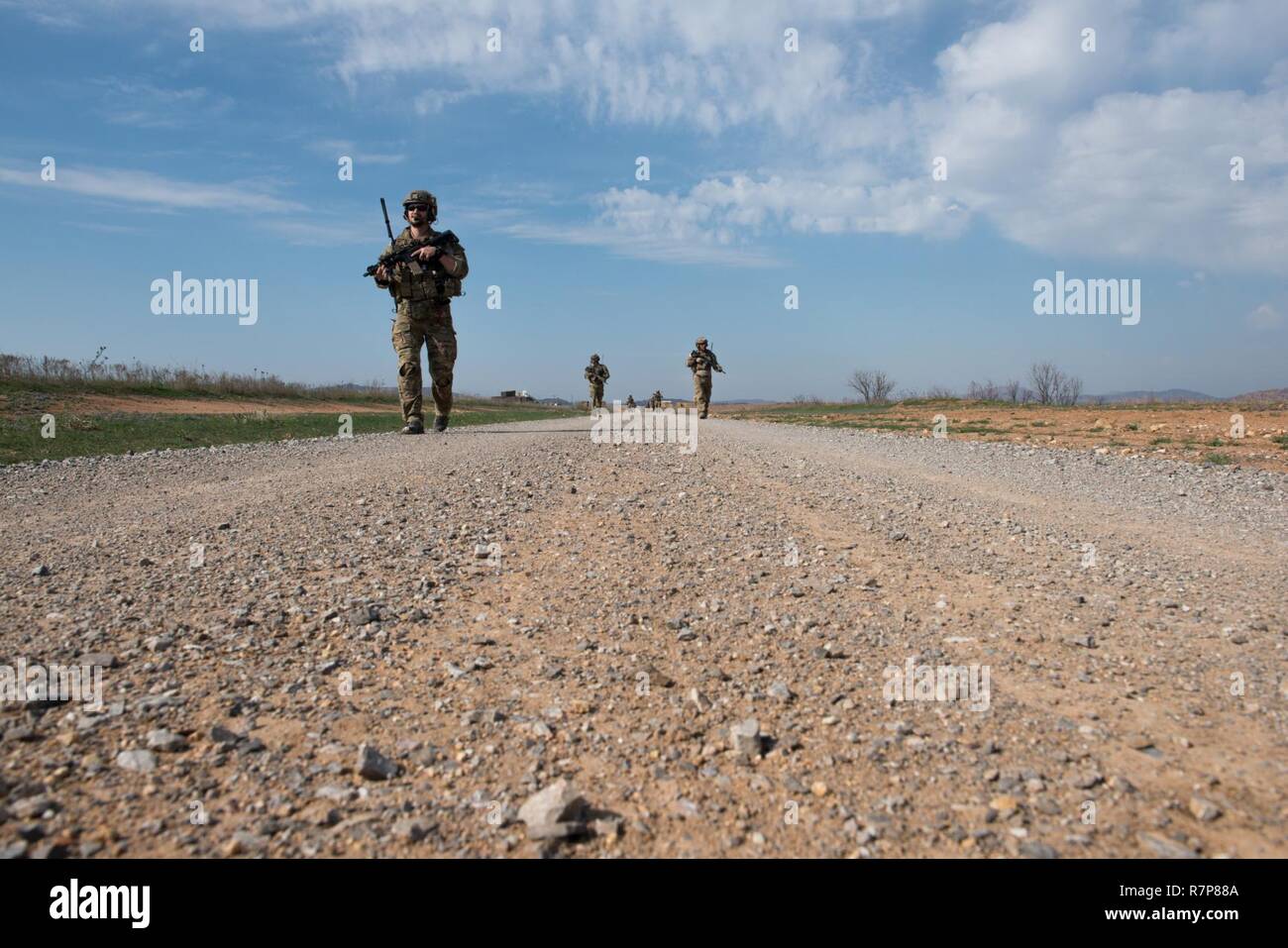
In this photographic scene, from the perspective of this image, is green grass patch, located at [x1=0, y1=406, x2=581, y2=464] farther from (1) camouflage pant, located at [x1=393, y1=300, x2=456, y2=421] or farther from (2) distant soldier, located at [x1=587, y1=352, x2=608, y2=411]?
(2) distant soldier, located at [x1=587, y1=352, x2=608, y2=411]

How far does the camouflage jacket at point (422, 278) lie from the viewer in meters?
11.5

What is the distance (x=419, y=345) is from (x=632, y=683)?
10.2 metres

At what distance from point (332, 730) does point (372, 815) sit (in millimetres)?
531

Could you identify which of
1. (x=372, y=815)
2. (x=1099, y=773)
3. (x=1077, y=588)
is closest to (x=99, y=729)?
(x=372, y=815)

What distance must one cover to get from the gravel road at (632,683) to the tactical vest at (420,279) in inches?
253

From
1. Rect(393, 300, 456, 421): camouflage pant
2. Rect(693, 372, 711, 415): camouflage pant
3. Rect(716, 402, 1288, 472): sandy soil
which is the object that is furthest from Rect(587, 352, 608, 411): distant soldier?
Rect(393, 300, 456, 421): camouflage pant

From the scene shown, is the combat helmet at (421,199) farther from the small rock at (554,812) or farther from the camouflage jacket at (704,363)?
the camouflage jacket at (704,363)

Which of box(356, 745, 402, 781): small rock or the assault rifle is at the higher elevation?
the assault rifle

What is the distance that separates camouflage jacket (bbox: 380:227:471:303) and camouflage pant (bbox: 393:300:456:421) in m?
0.19

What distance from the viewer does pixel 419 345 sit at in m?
12.1

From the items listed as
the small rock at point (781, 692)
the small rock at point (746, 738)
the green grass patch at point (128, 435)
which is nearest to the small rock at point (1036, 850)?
the small rock at point (746, 738)

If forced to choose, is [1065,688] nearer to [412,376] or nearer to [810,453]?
[810,453]

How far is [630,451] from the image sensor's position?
33.0 feet

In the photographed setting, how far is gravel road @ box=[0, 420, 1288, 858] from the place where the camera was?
2.14 meters
